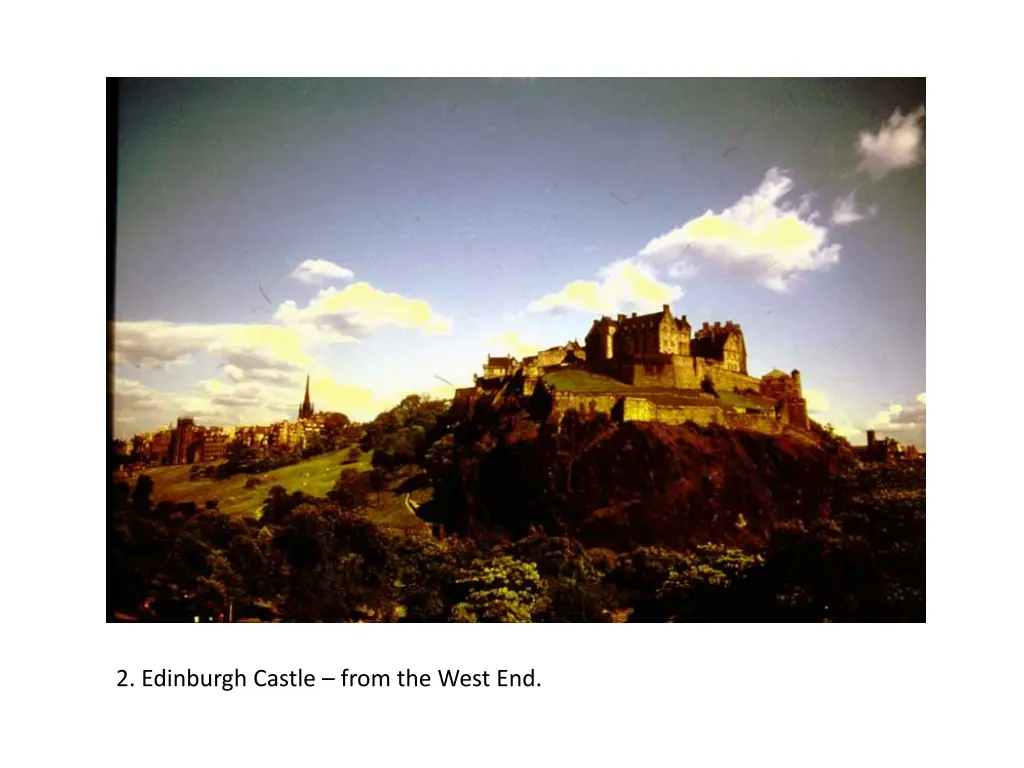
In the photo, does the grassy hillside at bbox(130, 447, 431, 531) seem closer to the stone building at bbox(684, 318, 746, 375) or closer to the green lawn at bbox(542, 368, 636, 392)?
the green lawn at bbox(542, 368, 636, 392)

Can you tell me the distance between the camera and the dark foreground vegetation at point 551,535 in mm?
8203

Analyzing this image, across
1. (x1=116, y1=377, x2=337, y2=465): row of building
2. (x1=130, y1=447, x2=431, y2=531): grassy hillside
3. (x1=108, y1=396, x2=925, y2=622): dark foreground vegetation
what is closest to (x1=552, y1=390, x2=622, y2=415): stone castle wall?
(x1=108, y1=396, x2=925, y2=622): dark foreground vegetation

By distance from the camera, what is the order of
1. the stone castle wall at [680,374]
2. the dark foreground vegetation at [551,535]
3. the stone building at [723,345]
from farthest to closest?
the stone castle wall at [680,374] → the stone building at [723,345] → the dark foreground vegetation at [551,535]

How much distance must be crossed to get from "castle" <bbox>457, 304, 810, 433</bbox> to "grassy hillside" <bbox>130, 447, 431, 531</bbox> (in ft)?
5.43

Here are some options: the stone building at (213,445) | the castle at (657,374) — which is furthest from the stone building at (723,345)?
the stone building at (213,445)

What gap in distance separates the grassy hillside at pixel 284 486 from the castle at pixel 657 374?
65.2 inches

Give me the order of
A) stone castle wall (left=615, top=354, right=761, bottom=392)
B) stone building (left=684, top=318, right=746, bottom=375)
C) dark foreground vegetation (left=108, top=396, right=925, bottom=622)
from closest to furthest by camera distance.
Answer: dark foreground vegetation (left=108, top=396, right=925, bottom=622)
stone building (left=684, top=318, right=746, bottom=375)
stone castle wall (left=615, top=354, right=761, bottom=392)

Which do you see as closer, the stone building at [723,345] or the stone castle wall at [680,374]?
the stone building at [723,345]

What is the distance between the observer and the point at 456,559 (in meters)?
8.45

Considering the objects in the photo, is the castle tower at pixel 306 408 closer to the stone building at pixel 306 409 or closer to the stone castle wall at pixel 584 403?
the stone building at pixel 306 409

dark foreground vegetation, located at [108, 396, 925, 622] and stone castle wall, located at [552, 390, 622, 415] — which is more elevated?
stone castle wall, located at [552, 390, 622, 415]

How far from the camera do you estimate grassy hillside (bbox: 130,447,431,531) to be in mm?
8719
